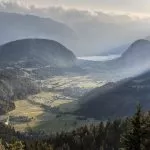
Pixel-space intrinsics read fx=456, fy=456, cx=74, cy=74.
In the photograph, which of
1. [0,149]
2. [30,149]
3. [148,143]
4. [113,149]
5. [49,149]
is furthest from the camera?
[113,149]

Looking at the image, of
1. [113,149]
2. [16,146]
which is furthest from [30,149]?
[16,146]

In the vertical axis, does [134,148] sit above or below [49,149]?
above

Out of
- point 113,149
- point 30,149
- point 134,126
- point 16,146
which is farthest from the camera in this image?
point 113,149

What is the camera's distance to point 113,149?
196 meters

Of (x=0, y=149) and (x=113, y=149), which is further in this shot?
(x=113, y=149)

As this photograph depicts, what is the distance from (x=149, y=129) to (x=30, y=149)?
4768 inches

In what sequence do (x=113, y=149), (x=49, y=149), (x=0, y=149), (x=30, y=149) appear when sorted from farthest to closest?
(x=113, y=149) < (x=30, y=149) < (x=49, y=149) < (x=0, y=149)

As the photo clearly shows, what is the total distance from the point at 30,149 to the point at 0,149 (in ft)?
237

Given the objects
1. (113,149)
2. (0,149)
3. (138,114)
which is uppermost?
(138,114)

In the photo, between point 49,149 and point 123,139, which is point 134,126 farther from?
point 49,149

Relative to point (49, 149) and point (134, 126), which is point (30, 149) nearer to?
point (49, 149)

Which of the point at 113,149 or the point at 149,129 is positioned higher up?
the point at 149,129

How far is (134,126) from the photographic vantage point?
59.9 m

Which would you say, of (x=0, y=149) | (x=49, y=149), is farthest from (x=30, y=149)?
(x=0, y=149)
